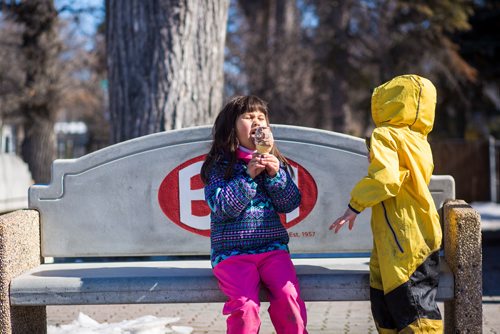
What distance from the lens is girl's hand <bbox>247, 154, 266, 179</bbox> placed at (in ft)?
11.0

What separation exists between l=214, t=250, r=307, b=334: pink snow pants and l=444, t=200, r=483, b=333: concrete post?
0.75 meters

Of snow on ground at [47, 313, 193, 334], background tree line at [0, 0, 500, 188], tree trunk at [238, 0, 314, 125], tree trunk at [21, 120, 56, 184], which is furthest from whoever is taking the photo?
tree trunk at [21, 120, 56, 184]

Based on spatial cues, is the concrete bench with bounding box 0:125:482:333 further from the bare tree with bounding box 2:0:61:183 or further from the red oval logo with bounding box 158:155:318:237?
the bare tree with bounding box 2:0:61:183

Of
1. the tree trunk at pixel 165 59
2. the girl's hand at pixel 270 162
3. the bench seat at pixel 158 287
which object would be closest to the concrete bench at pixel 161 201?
the bench seat at pixel 158 287

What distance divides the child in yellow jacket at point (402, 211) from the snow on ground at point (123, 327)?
67.4 inches

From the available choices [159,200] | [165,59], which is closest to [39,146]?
[165,59]

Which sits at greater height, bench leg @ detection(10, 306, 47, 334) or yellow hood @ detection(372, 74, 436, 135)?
yellow hood @ detection(372, 74, 436, 135)

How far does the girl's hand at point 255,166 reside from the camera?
3.37 metres

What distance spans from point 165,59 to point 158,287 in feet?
8.18

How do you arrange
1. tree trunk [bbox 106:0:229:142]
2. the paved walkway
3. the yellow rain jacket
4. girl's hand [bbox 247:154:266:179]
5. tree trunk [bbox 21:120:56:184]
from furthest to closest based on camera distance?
1. tree trunk [bbox 21:120:56:184]
2. tree trunk [bbox 106:0:229:142]
3. the paved walkway
4. girl's hand [bbox 247:154:266:179]
5. the yellow rain jacket

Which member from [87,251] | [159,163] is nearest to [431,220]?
[159,163]

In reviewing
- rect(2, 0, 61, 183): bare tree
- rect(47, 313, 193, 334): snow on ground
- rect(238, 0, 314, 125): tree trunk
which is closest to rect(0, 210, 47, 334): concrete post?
rect(47, 313, 193, 334): snow on ground

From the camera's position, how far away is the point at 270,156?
3406 mm

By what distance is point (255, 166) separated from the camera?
3.37 m
